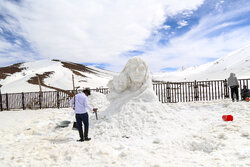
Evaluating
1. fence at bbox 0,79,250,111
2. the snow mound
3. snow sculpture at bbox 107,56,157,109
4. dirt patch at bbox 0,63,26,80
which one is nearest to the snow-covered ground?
the snow mound

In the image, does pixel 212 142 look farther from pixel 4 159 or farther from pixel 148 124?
pixel 4 159

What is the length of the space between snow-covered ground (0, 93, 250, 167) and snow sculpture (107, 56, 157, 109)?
422mm

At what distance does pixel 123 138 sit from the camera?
4523 millimetres

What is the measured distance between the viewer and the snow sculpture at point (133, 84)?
19.5 ft

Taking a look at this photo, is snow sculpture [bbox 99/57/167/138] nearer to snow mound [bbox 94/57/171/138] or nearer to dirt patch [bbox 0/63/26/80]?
snow mound [bbox 94/57/171/138]

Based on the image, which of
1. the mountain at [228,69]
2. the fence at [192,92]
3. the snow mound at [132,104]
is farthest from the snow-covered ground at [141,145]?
the mountain at [228,69]

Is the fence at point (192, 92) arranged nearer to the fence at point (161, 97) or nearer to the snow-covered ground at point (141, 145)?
the fence at point (161, 97)

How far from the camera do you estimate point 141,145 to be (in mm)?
4031

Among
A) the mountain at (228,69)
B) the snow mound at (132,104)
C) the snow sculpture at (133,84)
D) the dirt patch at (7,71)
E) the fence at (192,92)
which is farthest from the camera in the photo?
the dirt patch at (7,71)

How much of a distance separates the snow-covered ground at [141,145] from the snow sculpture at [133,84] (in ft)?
1.38

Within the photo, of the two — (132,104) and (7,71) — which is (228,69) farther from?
(7,71)

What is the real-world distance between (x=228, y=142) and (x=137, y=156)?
216 cm

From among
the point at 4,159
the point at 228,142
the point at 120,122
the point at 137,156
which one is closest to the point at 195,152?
the point at 228,142

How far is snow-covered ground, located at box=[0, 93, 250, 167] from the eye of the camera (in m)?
3.11
